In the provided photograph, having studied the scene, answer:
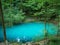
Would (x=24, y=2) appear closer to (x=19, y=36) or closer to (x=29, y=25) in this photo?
(x=29, y=25)

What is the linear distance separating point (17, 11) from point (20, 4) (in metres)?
0.92

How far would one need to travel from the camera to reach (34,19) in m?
14.4

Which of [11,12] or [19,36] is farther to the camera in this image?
[11,12]

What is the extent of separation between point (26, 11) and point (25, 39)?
6456mm

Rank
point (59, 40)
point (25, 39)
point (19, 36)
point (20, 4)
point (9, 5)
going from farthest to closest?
point (20, 4) → point (9, 5) → point (19, 36) → point (25, 39) → point (59, 40)

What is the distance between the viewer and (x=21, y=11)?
1453 cm

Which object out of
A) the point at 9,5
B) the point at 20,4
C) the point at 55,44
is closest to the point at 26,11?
the point at 20,4

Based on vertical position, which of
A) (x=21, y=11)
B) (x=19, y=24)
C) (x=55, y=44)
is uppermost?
(x=55, y=44)

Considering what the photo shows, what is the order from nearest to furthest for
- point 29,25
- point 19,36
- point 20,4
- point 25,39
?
point 25,39 → point 19,36 → point 29,25 → point 20,4

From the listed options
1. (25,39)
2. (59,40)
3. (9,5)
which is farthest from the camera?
(9,5)

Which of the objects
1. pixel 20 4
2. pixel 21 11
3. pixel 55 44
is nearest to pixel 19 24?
pixel 21 11

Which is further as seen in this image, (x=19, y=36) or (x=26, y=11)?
(x=26, y=11)

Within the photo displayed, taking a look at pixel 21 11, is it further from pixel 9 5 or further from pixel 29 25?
pixel 29 25

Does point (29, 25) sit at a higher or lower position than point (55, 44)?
lower
